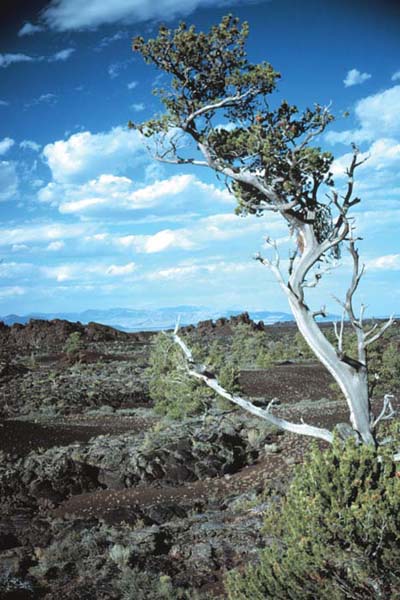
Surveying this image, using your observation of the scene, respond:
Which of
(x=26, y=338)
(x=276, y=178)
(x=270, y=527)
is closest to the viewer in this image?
(x=276, y=178)

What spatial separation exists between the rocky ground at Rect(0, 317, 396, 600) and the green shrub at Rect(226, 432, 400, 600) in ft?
8.75

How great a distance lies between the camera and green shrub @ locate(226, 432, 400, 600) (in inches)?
228

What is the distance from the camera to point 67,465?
622 inches

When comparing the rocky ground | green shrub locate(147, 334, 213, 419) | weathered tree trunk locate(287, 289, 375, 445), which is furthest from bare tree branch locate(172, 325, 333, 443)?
green shrub locate(147, 334, 213, 419)

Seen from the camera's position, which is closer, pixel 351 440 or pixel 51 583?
pixel 351 440

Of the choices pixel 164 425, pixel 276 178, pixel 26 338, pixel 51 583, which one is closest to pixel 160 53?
pixel 276 178

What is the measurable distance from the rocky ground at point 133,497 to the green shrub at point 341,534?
2666 millimetres

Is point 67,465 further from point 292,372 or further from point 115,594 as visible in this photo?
point 292,372

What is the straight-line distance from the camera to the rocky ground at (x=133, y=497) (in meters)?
9.59

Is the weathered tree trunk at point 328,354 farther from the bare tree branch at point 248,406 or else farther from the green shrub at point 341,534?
the green shrub at point 341,534

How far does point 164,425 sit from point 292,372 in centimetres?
1709

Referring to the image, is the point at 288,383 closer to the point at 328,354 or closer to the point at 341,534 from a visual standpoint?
the point at 328,354

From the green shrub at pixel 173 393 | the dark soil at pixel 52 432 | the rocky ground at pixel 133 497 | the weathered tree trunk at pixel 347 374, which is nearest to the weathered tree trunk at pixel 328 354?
the weathered tree trunk at pixel 347 374

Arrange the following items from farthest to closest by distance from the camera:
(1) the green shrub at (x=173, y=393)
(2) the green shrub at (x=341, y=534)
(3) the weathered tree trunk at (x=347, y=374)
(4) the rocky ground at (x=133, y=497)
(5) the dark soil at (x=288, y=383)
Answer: (5) the dark soil at (x=288, y=383)
(1) the green shrub at (x=173, y=393)
(4) the rocky ground at (x=133, y=497)
(3) the weathered tree trunk at (x=347, y=374)
(2) the green shrub at (x=341, y=534)
